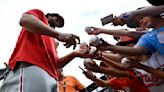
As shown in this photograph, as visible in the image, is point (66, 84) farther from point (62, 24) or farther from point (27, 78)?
point (27, 78)

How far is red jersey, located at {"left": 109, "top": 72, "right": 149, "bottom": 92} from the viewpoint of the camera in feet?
9.17

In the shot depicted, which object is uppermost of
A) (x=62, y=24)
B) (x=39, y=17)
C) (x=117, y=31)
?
(x=39, y=17)

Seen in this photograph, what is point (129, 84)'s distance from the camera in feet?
9.70

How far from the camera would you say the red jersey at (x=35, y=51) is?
2.11 m

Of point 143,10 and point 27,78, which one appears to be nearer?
point 27,78

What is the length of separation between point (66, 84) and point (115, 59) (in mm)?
1721

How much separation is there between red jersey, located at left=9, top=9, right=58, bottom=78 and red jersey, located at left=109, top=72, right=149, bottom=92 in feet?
2.74

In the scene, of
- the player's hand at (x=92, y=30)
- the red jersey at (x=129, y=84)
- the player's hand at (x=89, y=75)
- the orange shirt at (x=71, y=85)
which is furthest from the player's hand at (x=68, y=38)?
the orange shirt at (x=71, y=85)

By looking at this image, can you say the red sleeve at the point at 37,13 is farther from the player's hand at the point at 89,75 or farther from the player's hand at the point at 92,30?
the player's hand at the point at 89,75

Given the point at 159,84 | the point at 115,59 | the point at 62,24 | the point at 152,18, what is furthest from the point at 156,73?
the point at 62,24

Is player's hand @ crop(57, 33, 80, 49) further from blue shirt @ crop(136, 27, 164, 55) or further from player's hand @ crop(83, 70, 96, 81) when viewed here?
player's hand @ crop(83, 70, 96, 81)

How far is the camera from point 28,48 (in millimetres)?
2141

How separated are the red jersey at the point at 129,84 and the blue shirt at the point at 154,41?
0.38 meters

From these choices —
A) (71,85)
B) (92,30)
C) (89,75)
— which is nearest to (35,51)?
(92,30)
